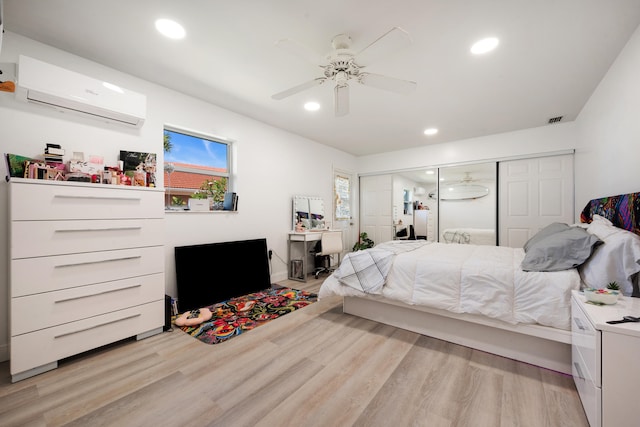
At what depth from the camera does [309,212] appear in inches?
185

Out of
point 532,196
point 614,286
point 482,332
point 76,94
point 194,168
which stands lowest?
point 482,332

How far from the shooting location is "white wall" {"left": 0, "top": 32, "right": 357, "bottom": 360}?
6.56 feet

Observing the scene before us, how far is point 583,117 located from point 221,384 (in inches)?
196

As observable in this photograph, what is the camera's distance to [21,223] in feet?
5.57

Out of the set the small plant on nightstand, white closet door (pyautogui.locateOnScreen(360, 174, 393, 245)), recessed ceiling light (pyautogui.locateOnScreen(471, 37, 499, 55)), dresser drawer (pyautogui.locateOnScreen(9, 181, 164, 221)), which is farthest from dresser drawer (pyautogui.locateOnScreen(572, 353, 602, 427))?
white closet door (pyautogui.locateOnScreen(360, 174, 393, 245))

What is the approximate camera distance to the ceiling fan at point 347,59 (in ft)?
5.42

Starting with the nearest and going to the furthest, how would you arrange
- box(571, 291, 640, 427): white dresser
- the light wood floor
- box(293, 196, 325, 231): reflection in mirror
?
box(571, 291, 640, 427): white dresser → the light wood floor → box(293, 196, 325, 231): reflection in mirror

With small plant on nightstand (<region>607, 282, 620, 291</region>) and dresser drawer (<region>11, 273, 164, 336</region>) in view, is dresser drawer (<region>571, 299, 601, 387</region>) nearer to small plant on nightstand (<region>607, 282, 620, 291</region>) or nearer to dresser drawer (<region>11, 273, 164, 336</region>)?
small plant on nightstand (<region>607, 282, 620, 291</region>)

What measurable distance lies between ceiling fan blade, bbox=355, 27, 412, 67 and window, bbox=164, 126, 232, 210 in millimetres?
2346

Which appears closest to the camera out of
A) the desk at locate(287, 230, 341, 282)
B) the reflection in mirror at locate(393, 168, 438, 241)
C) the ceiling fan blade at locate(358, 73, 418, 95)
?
the ceiling fan blade at locate(358, 73, 418, 95)

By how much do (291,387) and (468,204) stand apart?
4348 millimetres

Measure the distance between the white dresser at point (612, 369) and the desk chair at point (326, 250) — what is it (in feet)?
→ 10.8

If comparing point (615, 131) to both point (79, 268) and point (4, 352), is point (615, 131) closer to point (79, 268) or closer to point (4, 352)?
point (79, 268)

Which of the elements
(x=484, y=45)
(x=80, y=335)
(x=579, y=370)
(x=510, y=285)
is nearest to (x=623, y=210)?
(x=510, y=285)
